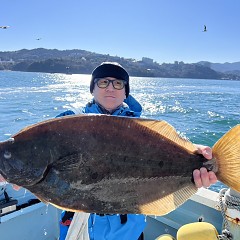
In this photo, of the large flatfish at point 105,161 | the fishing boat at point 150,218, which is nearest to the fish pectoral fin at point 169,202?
the large flatfish at point 105,161

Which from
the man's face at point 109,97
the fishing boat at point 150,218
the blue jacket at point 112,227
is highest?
the man's face at point 109,97

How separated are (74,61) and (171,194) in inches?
7066

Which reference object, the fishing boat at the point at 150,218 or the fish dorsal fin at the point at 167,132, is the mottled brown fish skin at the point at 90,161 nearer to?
the fish dorsal fin at the point at 167,132

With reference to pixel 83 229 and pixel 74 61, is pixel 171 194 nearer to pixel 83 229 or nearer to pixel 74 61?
pixel 83 229

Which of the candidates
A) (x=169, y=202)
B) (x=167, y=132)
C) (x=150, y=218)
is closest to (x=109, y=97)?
(x=167, y=132)

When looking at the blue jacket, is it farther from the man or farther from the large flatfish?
the large flatfish

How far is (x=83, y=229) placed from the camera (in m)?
2.92

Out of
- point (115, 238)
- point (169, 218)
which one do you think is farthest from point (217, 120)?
point (115, 238)

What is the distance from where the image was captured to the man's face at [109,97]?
3193 mm

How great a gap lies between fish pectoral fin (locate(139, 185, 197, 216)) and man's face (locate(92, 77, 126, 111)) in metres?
1.23

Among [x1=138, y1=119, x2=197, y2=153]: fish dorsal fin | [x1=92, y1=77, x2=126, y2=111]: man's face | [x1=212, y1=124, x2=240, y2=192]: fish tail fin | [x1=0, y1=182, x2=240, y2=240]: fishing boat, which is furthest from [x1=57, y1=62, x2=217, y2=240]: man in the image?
[x1=0, y1=182, x2=240, y2=240]: fishing boat

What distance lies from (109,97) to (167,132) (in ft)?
3.58

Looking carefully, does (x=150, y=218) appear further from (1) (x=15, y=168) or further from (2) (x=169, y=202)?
(1) (x=15, y=168)

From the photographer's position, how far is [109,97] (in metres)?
3.19
